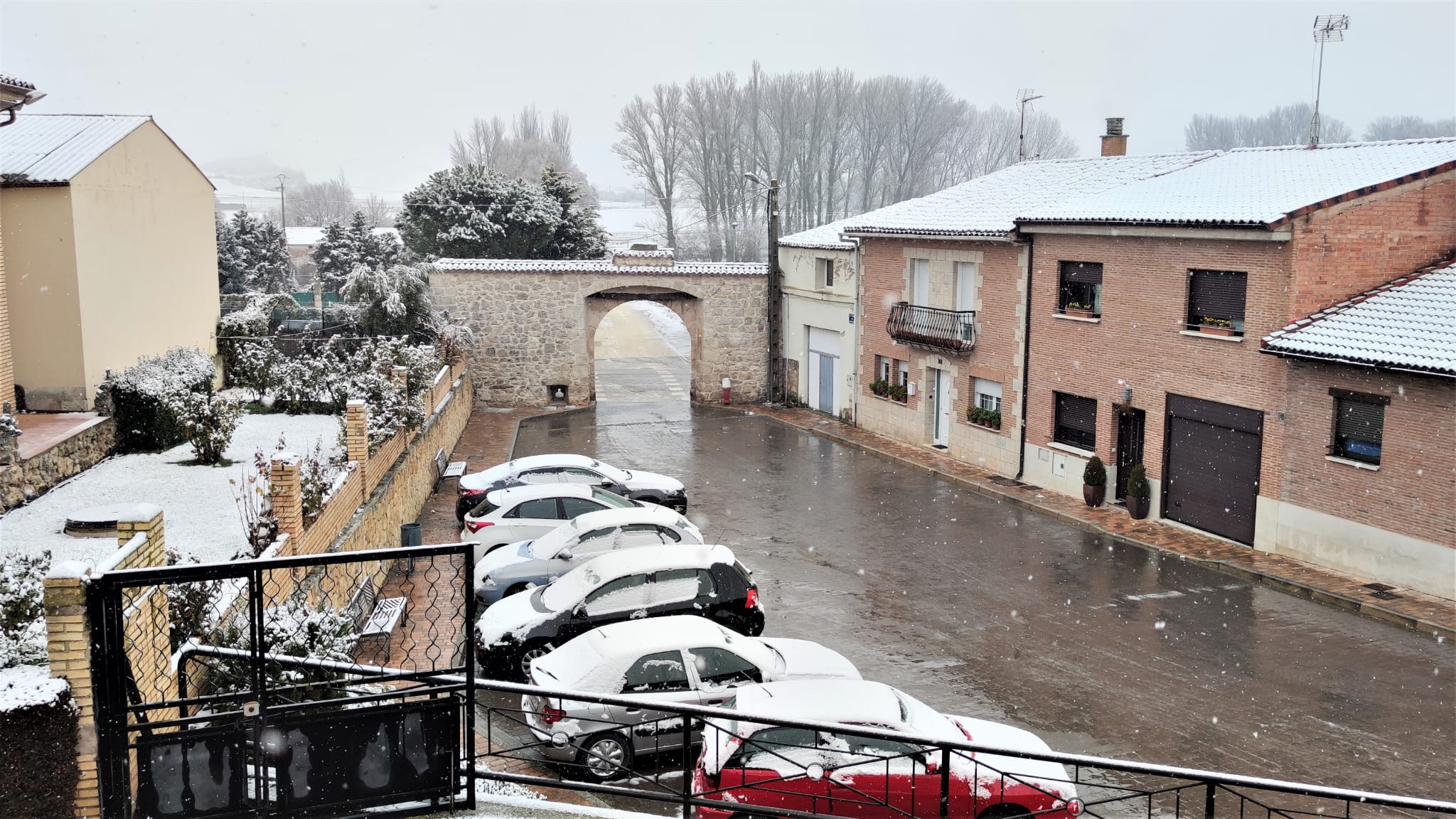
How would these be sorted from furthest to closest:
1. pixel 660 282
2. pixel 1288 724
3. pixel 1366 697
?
pixel 660 282
pixel 1366 697
pixel 1288 724

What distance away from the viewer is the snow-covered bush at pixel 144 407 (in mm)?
17719

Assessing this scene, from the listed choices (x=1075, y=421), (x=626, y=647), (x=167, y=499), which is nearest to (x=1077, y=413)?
(x=1075, y=421)

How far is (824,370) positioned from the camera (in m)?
31.1

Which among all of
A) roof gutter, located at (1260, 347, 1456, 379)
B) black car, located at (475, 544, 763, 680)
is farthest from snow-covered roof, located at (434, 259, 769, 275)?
black car, located at (475, 544, 763, 680)

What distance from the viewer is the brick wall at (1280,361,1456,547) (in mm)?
14477

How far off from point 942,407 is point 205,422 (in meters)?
15.6

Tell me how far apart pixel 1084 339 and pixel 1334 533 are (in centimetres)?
603

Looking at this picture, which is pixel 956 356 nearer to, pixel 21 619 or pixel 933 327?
pixel 933 327

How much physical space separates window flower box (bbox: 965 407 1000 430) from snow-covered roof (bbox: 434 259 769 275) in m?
10.9

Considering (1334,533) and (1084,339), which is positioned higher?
(1084,339)

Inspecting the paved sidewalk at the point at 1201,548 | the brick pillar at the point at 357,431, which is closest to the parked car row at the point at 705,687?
the brick pillar at the point at 357,431

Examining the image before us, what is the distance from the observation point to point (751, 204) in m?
72.4

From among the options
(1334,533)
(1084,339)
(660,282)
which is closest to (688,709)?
(1334,533)

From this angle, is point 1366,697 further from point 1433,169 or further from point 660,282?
point 660,282
